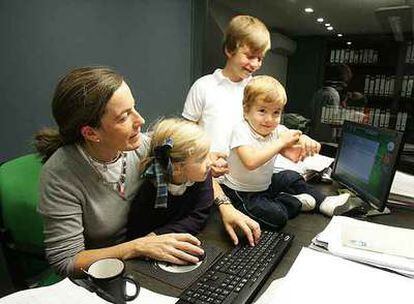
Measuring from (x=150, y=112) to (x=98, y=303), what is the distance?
6.80 feet

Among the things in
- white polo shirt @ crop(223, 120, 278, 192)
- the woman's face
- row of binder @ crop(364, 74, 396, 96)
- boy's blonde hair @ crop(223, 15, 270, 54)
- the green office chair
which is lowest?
the green office chair

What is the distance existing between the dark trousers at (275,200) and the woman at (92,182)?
110mm

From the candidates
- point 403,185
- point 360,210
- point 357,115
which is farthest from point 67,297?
point 357,115

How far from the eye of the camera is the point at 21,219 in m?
1.28

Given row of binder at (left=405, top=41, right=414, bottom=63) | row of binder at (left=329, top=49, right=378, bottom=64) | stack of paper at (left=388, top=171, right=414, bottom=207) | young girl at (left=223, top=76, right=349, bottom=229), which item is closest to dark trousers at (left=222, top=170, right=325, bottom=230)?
young girl at (left=223, top=76, right=349, bottom=229)

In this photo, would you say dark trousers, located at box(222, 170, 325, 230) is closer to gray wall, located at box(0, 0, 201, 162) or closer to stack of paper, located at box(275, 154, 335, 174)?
stack of paper, located at box(275, 154, 335, 174)

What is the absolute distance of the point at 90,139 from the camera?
1.10m

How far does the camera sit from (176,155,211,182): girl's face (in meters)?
1.17

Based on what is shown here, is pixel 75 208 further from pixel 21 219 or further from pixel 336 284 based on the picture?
pixel 336 284

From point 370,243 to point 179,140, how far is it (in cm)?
67

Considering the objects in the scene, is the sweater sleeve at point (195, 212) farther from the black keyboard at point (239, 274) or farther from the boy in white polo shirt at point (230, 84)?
the boy in white polo shirt at point (230, 84)

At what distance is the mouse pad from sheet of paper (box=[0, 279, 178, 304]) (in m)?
0.06

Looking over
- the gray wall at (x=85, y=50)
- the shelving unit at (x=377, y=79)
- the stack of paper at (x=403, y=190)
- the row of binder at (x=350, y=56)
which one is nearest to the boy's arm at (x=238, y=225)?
the stack of paper at (x=403, y=190)

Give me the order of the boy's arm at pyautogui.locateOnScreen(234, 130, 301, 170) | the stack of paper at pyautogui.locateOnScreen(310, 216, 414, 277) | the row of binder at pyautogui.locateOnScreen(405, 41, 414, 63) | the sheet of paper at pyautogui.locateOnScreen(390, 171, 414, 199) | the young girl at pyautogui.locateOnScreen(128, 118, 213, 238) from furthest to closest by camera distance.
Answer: the row of binder at pyautogui.locateOnScreen(405, 41, 414, 63) → the sheet of paper at pyautogui.locateOnScreen(390, 171, 414, 199) → the boy's arm at pyautogui.locateOnScreen(234, 130, 301, 170) → the young girl at pyautogui.locateOnScreen(128, 118, 213, 238) → the stack of paper at pyautogui.locateOnScreen(310, 216, 414, 277)
